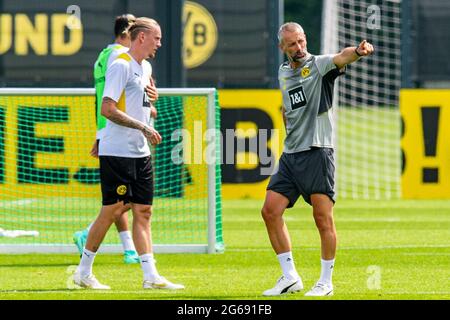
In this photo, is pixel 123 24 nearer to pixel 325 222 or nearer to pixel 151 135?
pixel 151 135

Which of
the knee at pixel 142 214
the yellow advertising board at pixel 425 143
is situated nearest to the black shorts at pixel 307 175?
the knee at pixel 142 214

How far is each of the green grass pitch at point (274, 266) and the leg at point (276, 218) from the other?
354 millimetres

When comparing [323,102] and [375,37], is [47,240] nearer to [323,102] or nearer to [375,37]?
[323,102]

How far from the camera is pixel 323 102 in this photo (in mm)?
9109

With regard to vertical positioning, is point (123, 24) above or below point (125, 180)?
above

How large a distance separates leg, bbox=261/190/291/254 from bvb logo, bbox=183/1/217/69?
9.31 meters

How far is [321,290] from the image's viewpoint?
29.3 ft

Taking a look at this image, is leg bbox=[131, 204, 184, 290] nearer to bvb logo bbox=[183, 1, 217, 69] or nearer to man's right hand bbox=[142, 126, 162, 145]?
man's right hand bbox=[142, 126, 162, 145]

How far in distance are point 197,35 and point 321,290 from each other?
392 inches

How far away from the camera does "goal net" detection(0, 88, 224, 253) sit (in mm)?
14781

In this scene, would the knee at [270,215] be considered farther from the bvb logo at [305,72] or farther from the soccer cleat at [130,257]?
the soccer cleat at [130,257]

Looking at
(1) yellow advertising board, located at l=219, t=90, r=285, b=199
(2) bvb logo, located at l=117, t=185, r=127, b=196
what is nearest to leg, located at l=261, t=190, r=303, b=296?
(2) bvb logo, located at l=117, t=185, r=127, b=196

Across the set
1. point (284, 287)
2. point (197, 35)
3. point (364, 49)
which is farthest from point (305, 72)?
point (197, 35)

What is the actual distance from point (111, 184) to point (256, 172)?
29.0 feet
